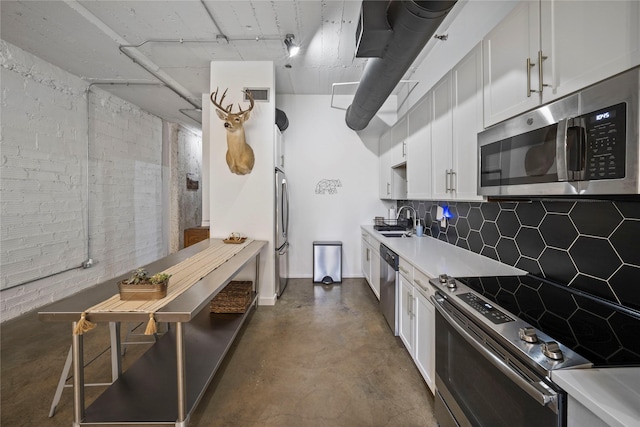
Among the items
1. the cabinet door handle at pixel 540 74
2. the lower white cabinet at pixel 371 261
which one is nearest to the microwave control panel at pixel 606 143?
the cabinet door handle at pixel 540 74

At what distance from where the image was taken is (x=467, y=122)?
178 cm

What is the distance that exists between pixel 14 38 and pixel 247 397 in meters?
4.28

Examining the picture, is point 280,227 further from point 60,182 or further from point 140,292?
point 60,182

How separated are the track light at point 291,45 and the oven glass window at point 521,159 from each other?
2.24m

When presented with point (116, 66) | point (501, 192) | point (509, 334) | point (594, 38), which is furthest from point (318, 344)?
point (116, 66)

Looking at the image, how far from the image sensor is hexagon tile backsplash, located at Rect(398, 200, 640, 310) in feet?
3.74

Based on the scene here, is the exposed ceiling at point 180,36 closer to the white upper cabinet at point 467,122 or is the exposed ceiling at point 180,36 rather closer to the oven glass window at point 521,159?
the white upper cabinet at point 467,122

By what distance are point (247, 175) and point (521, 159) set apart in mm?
2729

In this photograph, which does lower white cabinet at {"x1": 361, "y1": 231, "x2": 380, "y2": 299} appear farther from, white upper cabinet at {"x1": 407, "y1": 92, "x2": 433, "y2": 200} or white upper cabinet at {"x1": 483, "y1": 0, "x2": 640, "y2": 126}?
white upper cabinet at {"x1": 483, "y1": 0, "x2": 640, "y2": 126}

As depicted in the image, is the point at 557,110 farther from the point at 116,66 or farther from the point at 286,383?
the point at 116,66

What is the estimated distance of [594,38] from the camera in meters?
0.92

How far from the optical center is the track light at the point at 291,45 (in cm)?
265

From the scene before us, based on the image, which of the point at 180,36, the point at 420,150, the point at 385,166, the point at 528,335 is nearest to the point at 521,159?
the point at 528,335

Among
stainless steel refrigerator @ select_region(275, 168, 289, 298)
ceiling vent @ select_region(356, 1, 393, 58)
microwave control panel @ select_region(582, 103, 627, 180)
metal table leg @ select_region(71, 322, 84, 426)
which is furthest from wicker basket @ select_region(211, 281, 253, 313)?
microwave control panel @ select_region(582, 103, 627, 180)
